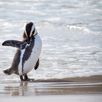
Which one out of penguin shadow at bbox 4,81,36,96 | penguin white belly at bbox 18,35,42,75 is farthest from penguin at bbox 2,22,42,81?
penguin shadow at bbox 4,81,36,96

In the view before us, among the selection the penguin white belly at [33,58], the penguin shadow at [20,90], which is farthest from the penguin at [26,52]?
the penguin shadow at [20,90]

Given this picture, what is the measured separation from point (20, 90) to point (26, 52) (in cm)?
32

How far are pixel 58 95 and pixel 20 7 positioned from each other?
1.07m

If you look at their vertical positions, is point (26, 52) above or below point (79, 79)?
above

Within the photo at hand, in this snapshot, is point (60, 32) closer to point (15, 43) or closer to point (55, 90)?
point (15, 43)

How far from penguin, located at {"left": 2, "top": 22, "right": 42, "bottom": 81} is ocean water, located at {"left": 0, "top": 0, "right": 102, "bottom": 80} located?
5cm

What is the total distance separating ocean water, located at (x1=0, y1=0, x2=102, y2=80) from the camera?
355 cm

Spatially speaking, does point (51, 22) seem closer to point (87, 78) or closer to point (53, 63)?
point (53, 63)

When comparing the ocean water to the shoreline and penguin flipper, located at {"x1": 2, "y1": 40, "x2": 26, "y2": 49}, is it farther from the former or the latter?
penguin flipper, located at {"x1": 2, "y1": 40, "x2": 26, "y2": 49}

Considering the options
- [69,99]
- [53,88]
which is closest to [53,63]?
[53,88]

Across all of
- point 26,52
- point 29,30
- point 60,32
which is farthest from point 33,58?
point 60,32

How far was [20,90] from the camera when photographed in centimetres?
321

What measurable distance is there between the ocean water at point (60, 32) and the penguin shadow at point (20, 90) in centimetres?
16

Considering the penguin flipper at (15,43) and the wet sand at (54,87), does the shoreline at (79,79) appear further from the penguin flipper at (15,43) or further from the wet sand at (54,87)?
the penguin flipper at (15,43)
